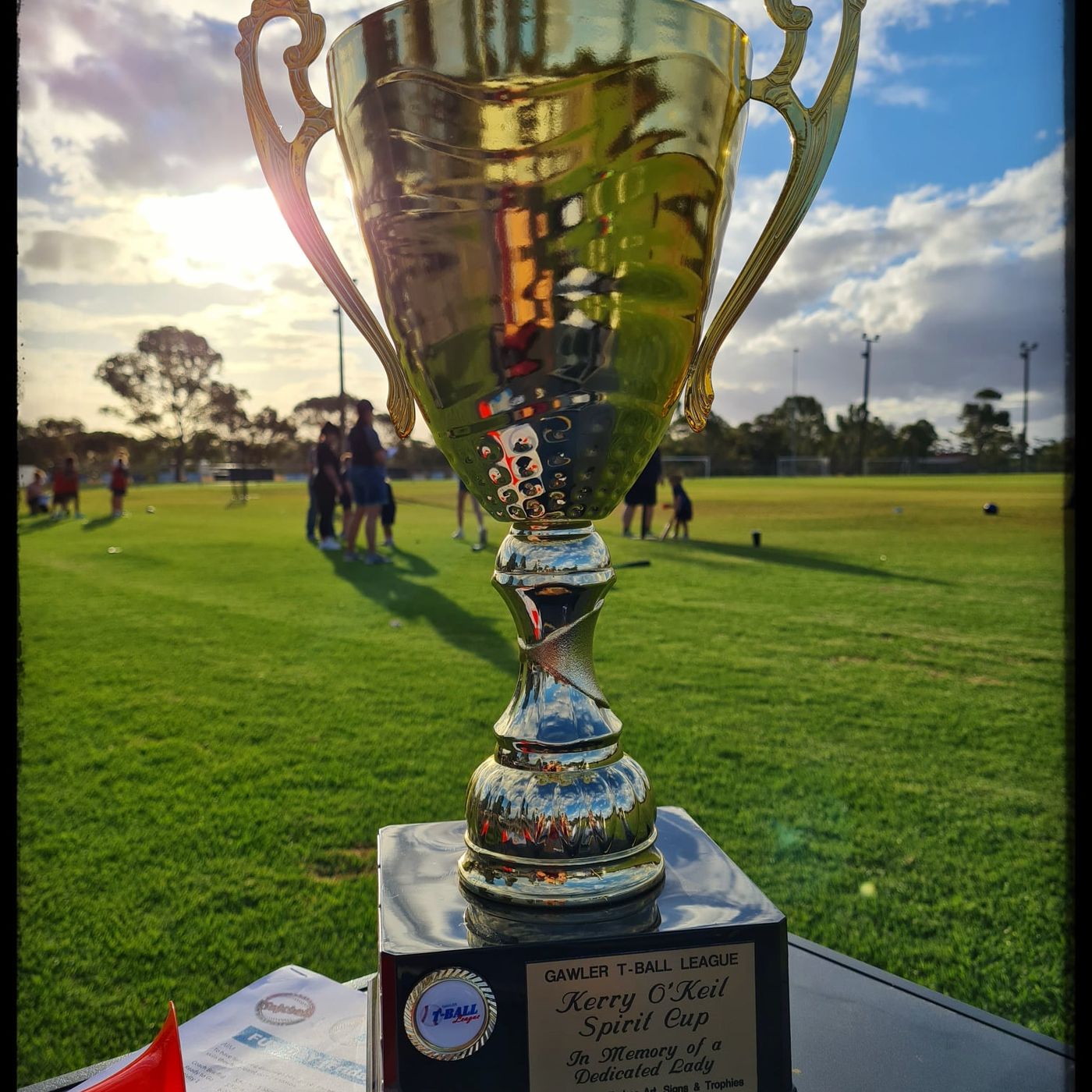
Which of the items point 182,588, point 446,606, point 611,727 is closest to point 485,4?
point 611,727

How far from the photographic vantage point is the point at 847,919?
7.59ft

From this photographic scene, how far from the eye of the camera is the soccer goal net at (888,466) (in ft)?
144

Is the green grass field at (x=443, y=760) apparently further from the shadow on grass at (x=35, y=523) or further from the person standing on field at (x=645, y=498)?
the shadow on grass at (x=35, y=523)

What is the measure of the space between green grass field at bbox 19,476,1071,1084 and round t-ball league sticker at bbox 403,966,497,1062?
146 cm

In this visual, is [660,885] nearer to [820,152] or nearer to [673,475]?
[820,152]

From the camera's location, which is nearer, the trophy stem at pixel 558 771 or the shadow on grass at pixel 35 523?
the trophy stem at pixel 558 771

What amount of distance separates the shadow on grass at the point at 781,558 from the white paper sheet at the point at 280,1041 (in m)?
7.70

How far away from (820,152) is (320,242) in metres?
0.53

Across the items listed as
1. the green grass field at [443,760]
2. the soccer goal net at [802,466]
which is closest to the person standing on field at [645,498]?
the green grass field at [443,760]

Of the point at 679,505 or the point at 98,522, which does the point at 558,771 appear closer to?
the point at 679,505

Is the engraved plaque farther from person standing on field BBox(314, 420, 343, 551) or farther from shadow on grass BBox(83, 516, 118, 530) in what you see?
shadow on grass BBox(83, 516, 118, 530)

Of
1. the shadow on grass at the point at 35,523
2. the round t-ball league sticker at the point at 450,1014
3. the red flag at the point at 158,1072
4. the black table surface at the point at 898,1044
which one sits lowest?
the black table surface at the point at 898,1044

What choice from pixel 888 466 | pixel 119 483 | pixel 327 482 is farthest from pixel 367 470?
pixel 888 466

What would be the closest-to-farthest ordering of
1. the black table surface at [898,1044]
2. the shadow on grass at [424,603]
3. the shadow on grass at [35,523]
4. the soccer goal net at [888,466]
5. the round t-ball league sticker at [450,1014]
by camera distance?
the round t-ball league sticker at [450,1014] → the black table surface at [898,1044] → the shadow on grass at [424,603] → the shadow on grass at [35,523] → the soccer goal net at [888,466]
